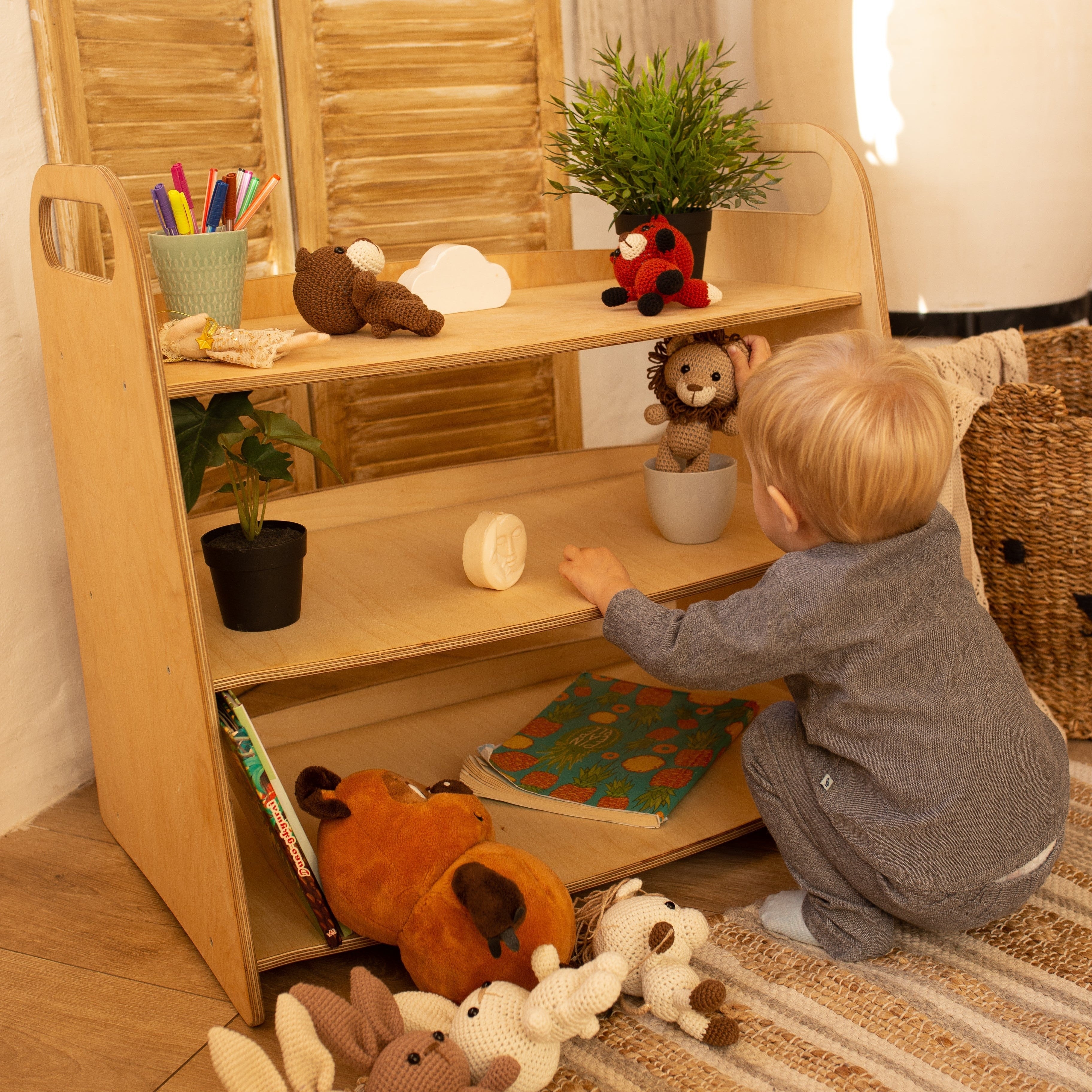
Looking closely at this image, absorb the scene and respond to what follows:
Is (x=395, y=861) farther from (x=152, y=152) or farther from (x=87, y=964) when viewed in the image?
(x=152, y=152)

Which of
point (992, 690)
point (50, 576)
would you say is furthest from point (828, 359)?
point (50, 576)

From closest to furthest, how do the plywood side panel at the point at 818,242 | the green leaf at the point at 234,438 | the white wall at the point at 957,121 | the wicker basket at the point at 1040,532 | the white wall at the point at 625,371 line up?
the green leaf at the point at 234,438 → the plywood side panel at the point at 818,242 → the wicker basket at the point at 1040,532 → the white wall at the point at 957,121 → the white wall at the point at 625,371

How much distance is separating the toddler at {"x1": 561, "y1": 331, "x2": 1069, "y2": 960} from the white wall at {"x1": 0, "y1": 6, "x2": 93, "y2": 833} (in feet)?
2.35

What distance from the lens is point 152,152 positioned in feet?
4.34

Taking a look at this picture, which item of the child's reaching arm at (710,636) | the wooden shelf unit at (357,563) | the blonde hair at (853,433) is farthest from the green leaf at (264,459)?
the blonde hair at (853,433)

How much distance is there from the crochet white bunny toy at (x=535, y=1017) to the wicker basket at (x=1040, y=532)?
815mm

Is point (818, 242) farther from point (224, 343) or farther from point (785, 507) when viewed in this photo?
point (224, 343)

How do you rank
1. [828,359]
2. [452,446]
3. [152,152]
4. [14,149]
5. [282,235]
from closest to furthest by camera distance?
1. [828,359]
2. [14,149]
3. [152,152]
4. [282,235]
5. [452,446]

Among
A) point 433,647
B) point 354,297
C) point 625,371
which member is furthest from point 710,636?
point 625,371

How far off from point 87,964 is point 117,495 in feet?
1.56

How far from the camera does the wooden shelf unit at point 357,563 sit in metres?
0.95

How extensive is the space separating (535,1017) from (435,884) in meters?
0.17

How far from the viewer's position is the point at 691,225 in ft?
4.15

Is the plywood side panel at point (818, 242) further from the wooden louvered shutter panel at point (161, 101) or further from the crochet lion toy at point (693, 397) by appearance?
the wooden louvered shutter panel at point (161, 101)
